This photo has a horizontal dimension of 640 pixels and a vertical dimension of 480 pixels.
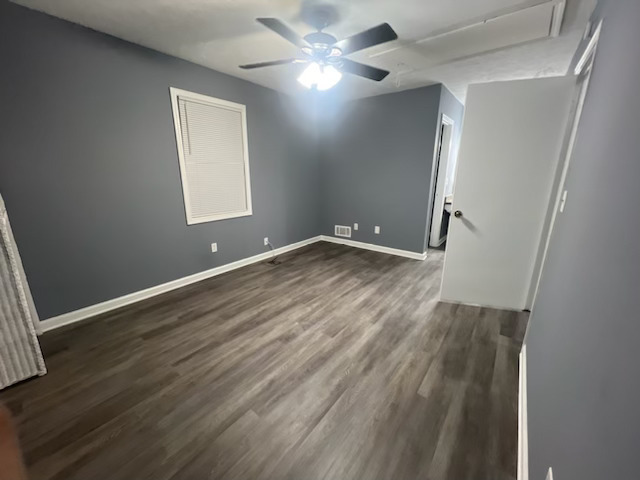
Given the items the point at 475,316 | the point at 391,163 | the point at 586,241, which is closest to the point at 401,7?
the point at 586,241

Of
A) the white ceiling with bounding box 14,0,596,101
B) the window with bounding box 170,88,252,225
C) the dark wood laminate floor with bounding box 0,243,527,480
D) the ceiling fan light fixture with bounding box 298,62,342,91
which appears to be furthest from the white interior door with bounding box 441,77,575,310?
the window with bounding box 170,88,252,225

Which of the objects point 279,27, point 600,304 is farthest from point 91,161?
point 600,304

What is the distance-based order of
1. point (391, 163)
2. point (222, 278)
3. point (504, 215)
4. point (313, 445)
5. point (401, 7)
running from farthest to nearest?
point (391, 163) → point (222, 278) → point (504, 215) → point (401, 7) → point (313, 445)

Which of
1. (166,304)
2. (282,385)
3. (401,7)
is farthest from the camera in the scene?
(166,304)

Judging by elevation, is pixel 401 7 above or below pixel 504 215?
above

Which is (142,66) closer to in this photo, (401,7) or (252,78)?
(252,78)

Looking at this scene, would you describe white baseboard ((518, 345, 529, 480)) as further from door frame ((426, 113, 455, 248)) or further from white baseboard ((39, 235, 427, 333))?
door frame ((426, 113, 455, 248))

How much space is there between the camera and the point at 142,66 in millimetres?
2533

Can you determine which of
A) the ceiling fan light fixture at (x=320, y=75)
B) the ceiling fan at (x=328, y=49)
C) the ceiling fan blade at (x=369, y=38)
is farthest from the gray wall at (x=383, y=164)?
the ceiling fan blade at (x=369, y=38)

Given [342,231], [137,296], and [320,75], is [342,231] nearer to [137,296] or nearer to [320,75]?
[320,75]

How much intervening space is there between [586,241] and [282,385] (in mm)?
1781

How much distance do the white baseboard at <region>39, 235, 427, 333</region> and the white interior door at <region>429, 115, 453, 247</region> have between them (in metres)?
0.72

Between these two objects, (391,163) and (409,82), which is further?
Result: (391,163)

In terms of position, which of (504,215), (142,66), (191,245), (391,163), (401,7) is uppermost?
(401,7)
